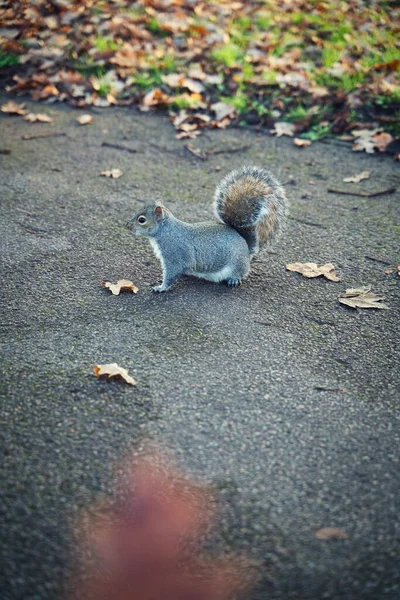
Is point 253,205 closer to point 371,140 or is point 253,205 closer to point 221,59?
point 371,140

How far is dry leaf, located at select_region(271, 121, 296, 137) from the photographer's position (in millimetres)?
5363

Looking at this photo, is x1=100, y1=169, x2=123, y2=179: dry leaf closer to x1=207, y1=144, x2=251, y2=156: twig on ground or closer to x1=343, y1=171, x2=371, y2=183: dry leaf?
x1=207, y1=144, x2=251, y2=156: twig on ground

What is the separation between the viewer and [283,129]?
5.40 metres

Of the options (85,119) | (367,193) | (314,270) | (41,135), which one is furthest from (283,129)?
(314,270)

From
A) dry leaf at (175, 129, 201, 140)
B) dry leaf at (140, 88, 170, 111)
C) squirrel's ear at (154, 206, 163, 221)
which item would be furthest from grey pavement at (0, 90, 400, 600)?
dry leaf at (140, 88, 170, 111)

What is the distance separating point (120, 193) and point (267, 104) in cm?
206

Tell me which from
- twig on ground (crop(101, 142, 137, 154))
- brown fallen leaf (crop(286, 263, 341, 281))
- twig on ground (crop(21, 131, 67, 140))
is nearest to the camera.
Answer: brown fallen leaf (crop(286, 263, 341, 281))

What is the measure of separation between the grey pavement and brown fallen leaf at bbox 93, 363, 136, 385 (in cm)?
4

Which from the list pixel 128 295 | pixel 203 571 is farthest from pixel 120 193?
pixel 203 571

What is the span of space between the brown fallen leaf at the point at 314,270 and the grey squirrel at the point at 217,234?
1.16ft

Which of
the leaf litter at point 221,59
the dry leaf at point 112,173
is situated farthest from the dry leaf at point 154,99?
the dry leaf at point 112,173

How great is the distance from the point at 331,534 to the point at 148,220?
1952mm

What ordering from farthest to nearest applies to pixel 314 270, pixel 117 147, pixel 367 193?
pixel 117 147
pixel 367 193
pixel 314 270

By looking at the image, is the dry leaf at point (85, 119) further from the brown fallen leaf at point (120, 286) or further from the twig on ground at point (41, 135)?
the brown fallen leaf at point (120, 286)
